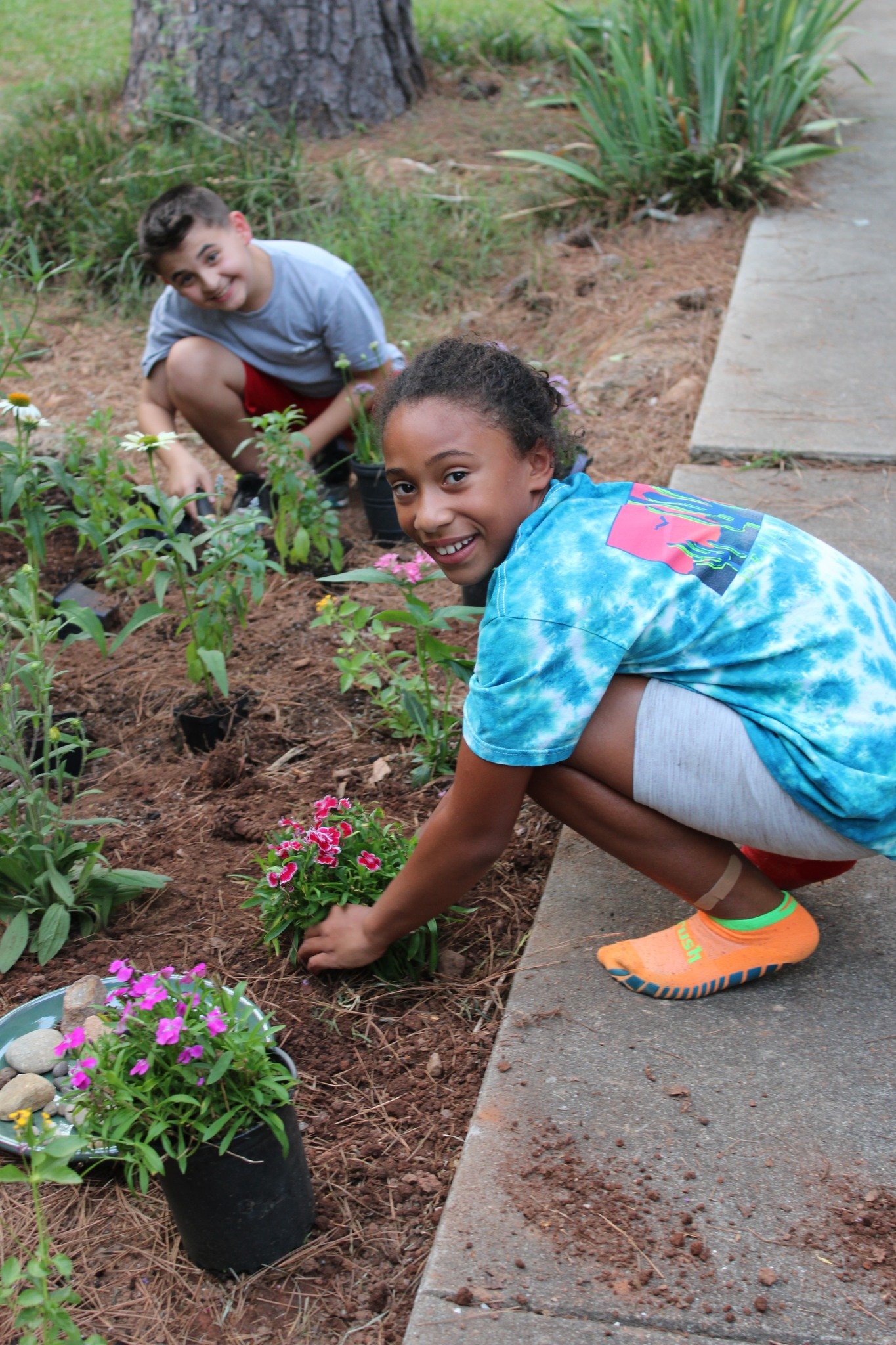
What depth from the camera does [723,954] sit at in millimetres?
1950

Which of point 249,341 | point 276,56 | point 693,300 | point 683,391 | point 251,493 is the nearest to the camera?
point 251,493

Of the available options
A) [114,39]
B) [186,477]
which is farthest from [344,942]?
[114,39]

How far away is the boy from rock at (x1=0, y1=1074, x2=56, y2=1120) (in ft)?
6.87

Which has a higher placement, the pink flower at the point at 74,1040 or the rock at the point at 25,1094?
the pink flower at the point at 74,1040

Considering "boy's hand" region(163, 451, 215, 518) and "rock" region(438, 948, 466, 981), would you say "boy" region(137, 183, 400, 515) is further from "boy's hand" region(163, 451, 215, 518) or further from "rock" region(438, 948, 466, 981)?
"rock" region(438, 948, 466, 981)

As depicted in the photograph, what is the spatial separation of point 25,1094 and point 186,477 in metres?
2.08

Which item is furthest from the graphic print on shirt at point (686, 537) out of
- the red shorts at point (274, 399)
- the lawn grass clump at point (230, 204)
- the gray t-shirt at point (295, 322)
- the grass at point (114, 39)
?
the grass at point (114, 39)

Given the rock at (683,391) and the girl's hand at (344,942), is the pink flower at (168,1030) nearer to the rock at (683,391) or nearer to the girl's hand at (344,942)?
the girl's hand at (344,942)

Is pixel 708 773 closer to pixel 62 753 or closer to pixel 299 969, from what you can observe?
pixel 299 969

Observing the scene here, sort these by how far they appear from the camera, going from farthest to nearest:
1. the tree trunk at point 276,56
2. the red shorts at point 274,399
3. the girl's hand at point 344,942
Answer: the tree trunk at point 276,56 → the red shorts at point 274,399 → the girl's hand at point 344,942

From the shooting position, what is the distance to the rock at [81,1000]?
1884 mm

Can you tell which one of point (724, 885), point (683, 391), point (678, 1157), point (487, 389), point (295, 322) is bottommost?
point (683, 391)

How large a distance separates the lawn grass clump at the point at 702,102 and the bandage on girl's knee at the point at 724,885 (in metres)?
4.12

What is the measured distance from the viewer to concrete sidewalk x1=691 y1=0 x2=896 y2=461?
3.69 meters
